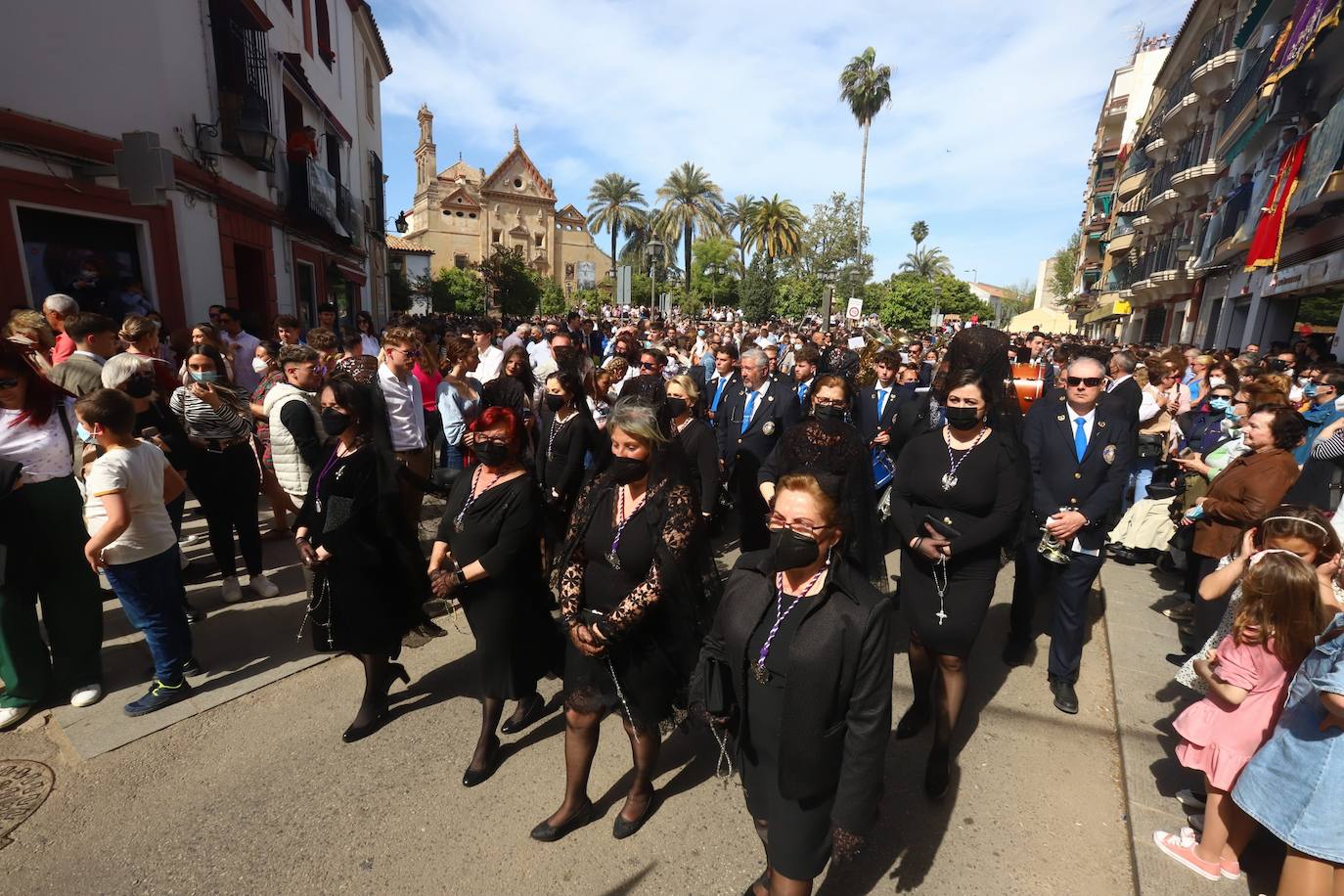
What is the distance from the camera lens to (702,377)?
801cm

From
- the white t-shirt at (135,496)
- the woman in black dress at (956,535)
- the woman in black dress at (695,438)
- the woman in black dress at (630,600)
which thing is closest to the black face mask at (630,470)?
the woman in black dress at (630,600)

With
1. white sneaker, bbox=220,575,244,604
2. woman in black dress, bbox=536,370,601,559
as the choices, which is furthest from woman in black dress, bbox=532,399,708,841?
white sneaker, bbox=220,575,244,604

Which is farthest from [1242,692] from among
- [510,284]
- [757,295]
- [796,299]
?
[796,299]

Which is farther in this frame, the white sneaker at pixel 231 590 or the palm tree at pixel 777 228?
the palm tree at pixel 777 228

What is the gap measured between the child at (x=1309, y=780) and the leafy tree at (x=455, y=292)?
37.6 m

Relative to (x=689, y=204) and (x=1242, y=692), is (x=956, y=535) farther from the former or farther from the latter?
(x=689, y=204)

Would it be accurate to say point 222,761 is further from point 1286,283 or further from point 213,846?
point 1286,283

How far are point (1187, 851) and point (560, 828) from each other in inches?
102

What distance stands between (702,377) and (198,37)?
905 cm

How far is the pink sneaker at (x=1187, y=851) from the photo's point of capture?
8.43 feet

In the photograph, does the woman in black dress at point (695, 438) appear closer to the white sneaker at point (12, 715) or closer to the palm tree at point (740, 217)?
the white sneaker at point (12, 715)

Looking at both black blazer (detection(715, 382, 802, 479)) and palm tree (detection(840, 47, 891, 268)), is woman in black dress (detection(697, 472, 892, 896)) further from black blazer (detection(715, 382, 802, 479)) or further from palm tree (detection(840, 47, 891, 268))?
palm tree (detection(840, 47, 891, 268))

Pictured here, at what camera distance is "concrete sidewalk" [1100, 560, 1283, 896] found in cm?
256

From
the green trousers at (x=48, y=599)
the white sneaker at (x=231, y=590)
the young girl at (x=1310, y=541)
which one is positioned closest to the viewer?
the young girl at (x=1310, y=541)
